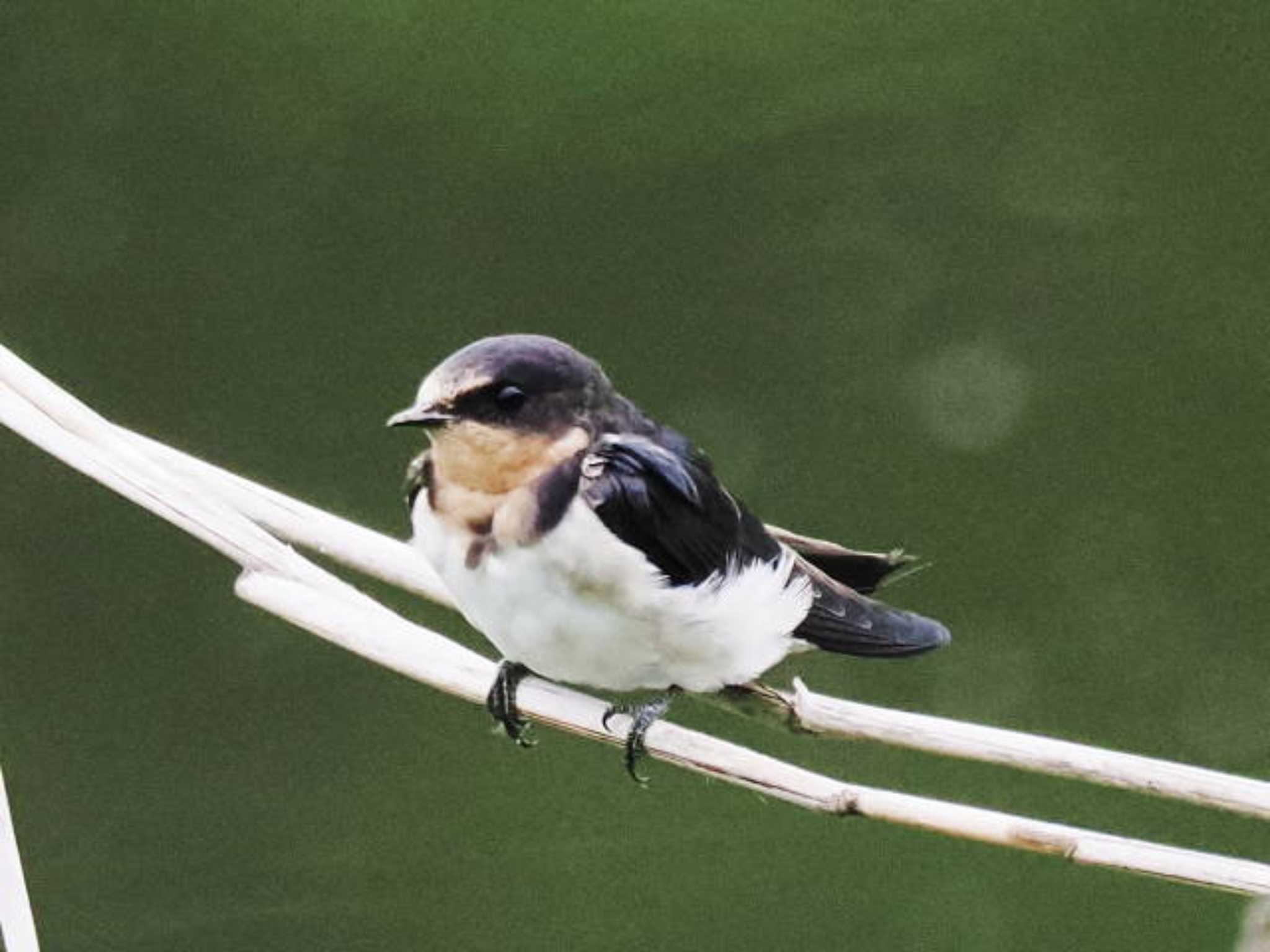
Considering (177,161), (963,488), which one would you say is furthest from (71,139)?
(963,488)

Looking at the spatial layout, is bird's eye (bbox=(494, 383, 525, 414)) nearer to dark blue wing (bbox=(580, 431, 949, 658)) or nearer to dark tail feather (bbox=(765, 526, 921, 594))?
dark blue wing (bbox=(580, 431, 949, 658))

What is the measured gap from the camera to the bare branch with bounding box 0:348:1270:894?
1.62 metres

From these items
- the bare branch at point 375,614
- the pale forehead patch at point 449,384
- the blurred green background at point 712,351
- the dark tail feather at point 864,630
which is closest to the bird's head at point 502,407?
the pale forehead patch at point 449,384

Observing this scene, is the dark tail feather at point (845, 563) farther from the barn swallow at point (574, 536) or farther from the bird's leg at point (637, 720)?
the bird's leg at point (637, 720)

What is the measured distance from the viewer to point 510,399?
1.81 meters

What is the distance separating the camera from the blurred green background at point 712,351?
340cm

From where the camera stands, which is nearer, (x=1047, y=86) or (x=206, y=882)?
(x=206, y=882)

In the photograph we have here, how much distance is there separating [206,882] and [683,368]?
2.83 feet

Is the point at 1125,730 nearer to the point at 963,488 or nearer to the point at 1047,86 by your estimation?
the point at 963,488

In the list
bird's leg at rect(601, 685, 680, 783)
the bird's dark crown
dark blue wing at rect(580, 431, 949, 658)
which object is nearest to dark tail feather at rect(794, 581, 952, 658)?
dark blue wing at rect(580, 431, 949, 658)

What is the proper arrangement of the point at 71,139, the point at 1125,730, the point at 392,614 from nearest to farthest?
the point at 392,614, the point at 1125,730, the point at 71,139

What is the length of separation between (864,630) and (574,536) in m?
0.30

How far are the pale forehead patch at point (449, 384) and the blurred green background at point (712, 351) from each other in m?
1.56

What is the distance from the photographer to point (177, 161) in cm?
364
